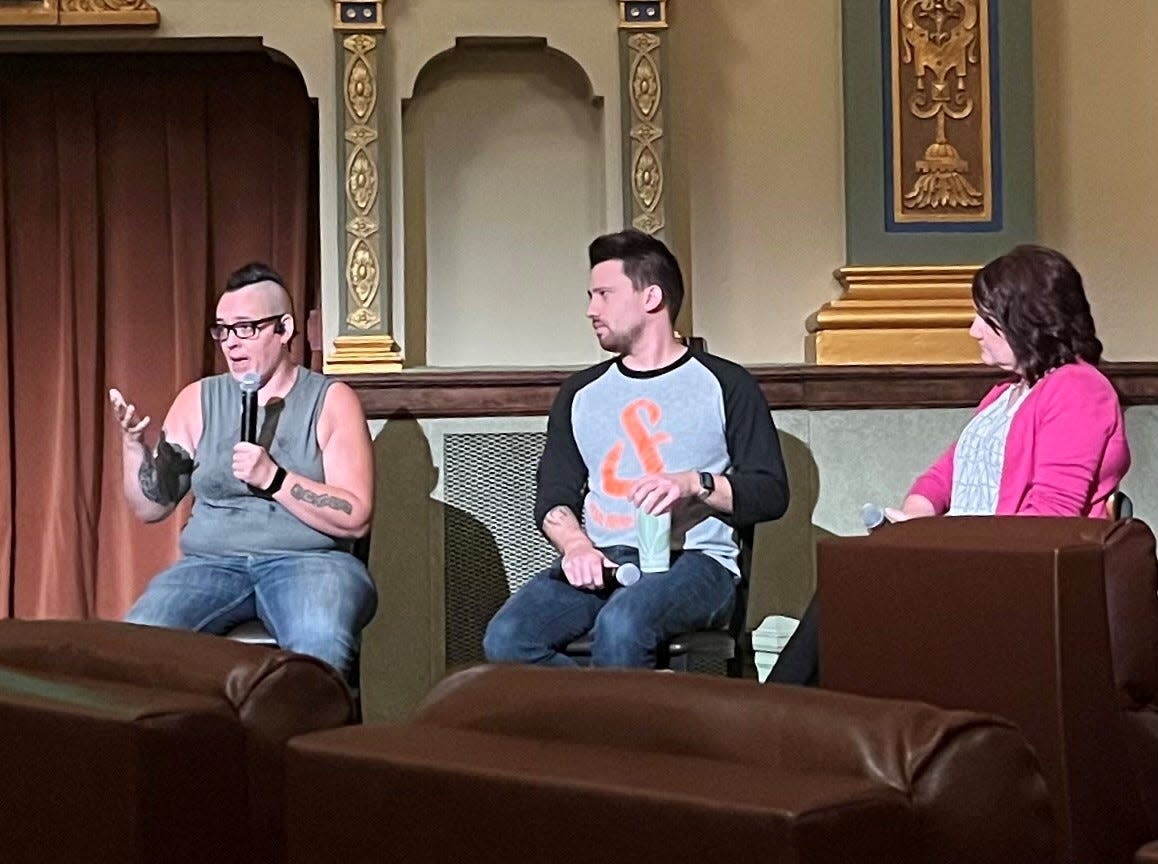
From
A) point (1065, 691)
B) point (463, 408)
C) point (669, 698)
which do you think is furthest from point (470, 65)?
point (669, 698)

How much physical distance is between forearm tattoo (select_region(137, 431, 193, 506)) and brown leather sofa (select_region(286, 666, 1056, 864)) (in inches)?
104

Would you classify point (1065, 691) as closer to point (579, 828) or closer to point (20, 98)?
point (579, 828)

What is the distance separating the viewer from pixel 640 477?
325 cm

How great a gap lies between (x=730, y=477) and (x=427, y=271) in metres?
1.50

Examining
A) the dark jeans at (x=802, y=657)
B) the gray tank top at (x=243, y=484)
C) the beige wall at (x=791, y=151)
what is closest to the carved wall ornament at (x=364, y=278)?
the beige wall at (x=791, y=151)

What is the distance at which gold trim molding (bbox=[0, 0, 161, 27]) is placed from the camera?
4195 millimetres

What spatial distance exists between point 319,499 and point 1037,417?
127 centimetres

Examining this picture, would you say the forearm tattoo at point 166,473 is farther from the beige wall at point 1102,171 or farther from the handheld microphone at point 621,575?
→ the beige wall at point 1102,171

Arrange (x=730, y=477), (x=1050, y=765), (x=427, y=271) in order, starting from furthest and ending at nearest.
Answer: (x=427, y=271), (x=730, y=477), (x=1050, y=765)

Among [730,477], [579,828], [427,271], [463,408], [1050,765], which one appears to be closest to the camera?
[579,828]

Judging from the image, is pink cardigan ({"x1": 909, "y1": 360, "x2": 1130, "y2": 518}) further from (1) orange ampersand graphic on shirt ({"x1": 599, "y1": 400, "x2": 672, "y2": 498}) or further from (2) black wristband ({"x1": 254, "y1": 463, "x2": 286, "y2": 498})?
(2) black wristband ({"x1": 254, "y1": 463, "x2": 286, "y2": 498})

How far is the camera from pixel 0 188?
178 inches

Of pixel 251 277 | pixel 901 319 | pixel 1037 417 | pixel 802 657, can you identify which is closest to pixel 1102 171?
pixel 901 319

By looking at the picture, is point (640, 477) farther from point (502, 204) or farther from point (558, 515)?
point (502, 204)
